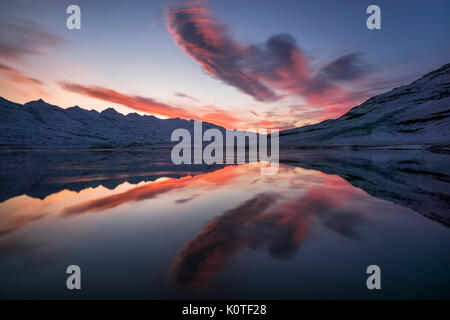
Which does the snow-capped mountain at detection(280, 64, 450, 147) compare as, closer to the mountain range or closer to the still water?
the mountain range

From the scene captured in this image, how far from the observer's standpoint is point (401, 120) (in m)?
80.3

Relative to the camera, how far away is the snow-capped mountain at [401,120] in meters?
67.0

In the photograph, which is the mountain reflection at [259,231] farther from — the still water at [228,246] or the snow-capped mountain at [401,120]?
the snow-capped mountain at [401,120]

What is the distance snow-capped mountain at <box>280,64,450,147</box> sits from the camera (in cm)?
6700

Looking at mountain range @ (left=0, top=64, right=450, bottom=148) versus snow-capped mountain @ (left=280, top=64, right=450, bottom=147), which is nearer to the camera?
snow-capped mountain @ (left=280, top=64, right=450, bottom=147)

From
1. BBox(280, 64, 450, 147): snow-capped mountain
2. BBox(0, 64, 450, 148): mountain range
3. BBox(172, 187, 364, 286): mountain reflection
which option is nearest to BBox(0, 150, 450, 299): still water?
BBox(172, 187, 364, 286): mountain reflection

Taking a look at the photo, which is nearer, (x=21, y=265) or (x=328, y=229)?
(x=21, y=265)

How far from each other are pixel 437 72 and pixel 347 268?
451 feet

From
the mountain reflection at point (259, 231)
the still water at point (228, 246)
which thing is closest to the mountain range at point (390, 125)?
the still water at point (228, 246)

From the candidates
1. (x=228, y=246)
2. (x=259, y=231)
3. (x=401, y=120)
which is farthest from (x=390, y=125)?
(x=228, y=246)

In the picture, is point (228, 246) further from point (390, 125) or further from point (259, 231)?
point (390, 125)

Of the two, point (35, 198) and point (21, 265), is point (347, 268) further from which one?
point (35, 198)
